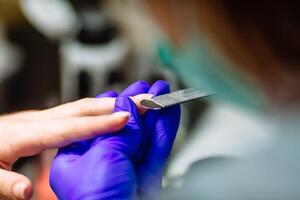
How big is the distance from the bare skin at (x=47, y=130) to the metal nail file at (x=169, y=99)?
0.07ft

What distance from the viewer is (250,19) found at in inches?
25.3

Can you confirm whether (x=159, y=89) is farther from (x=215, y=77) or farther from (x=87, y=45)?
(x=87, y=45)

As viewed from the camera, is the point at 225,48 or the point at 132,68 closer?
the point at 225,48

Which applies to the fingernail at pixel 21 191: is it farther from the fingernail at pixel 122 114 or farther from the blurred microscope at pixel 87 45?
the blurred microscope at pixel 87 45

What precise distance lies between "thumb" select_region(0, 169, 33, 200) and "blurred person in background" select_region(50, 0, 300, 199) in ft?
0.11

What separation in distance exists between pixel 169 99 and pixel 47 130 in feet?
0.54

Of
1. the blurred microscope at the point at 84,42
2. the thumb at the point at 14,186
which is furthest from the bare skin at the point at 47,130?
the blurred microscope at the point at 84,42

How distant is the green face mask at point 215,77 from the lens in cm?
69

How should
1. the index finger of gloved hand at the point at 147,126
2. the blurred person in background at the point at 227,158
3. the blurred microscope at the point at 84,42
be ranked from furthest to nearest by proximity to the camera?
the blurred microscope at the point at 84,42 → the index finger of gloved hand at the point at 147,126 → the blurred person in background at the point at 227,158

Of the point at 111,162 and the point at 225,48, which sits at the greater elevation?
the point at 225,48

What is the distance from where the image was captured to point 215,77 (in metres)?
0.73

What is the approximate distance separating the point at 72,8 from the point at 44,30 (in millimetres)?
128

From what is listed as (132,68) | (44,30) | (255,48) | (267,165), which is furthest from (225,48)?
(44,30)

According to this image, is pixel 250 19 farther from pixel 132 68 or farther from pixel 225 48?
pixel 132 68
